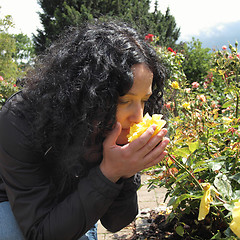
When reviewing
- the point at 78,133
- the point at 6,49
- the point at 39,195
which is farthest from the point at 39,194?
the point at 6,49

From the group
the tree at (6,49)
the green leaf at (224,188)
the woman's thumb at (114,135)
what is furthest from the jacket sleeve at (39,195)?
the tree at (6,49)

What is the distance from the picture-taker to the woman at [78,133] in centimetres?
Answer: 108

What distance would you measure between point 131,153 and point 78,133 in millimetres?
256

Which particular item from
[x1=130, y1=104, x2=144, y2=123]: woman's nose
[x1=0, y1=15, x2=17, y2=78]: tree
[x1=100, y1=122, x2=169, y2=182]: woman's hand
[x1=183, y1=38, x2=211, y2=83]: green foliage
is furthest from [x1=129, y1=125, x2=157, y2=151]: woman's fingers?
[x1=0, y1=15, x2=17, y2=78]: tree

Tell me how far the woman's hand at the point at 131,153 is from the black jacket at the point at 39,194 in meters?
0.05

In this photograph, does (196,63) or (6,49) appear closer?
(196,63)

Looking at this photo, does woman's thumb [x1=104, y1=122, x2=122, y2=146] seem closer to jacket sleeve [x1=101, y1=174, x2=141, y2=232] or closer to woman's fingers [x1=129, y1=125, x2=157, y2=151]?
woman's fingers [x1=129, y1=125, x2=157, y2=151]

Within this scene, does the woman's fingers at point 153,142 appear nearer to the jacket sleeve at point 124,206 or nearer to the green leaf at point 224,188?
the green leaf at point 224,188

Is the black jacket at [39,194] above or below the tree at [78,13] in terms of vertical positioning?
below

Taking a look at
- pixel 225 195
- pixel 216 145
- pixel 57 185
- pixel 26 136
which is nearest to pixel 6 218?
pixel 57 185

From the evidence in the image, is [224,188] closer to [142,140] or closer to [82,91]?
[142,140]

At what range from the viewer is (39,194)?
3.83 ft

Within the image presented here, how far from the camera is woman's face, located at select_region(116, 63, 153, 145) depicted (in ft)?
3.58

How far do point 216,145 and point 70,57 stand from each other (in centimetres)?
96
